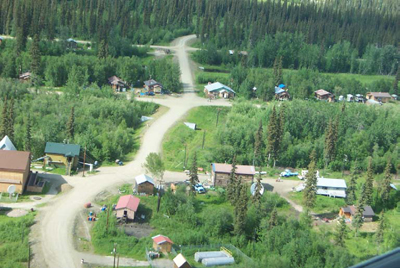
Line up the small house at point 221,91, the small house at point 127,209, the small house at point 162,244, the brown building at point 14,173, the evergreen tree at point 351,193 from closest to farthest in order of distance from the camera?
the small house at point 162,244
the small house at point 127,209
the brown building at point 14,173
the evergreen tree at point 351,193
the small house at point 221,91

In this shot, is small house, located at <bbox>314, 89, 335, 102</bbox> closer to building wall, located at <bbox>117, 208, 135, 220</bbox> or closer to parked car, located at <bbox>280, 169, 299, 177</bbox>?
parked car, located at <bbox>280, 169, 299, 177</bbox>

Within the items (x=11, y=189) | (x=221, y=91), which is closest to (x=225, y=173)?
(x=11, y=189)

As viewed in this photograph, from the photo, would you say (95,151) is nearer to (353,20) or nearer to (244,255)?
(244,255)

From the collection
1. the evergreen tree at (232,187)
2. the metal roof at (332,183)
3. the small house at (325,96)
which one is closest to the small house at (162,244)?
the evergreen tree at (232,187)

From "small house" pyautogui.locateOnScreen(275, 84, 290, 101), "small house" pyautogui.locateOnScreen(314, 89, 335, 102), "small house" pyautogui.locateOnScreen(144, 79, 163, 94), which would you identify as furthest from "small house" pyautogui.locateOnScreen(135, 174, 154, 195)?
"small house" pyautogui.locateOnScreen(314, 89, 335, 102)

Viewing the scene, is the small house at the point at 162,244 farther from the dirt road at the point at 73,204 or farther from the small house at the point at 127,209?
the small house at the point at 127,209

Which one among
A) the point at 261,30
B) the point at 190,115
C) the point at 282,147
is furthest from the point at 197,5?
the point at 282,147

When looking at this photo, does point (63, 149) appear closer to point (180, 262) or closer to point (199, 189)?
point (199, 189)
